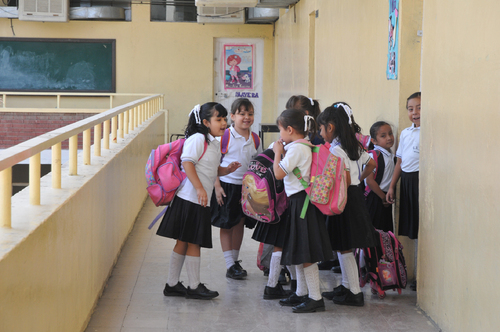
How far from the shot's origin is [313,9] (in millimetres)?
6996

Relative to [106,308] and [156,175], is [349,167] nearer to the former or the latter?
[156,175]

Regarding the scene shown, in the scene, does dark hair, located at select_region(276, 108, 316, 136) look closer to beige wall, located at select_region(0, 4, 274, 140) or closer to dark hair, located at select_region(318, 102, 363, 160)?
dark hair, located at select_region(318, 102, 363, 160)

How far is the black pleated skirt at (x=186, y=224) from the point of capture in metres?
3.18

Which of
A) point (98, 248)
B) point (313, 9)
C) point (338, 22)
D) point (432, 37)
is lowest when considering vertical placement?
point (98, 248)

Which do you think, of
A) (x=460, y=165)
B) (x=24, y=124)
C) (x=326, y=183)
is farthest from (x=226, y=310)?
(x=24, y=124)

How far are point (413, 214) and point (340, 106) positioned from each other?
2.91 feet

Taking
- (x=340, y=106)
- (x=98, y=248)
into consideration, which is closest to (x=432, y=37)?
(x=340, y=106)

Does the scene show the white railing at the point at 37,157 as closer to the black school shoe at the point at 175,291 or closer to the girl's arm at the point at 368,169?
the black school shoe at the point at 175,291

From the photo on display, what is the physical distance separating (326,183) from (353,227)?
1.30ft

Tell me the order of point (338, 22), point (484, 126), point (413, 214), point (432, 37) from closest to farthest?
1. point (484, 126)
2. point (432, 37)
3. point (413, 214)
4. point (338, 22)

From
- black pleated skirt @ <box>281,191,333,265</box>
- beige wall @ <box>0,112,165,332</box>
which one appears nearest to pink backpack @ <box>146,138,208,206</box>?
beige wall @ <box>0,112,165,332</box>

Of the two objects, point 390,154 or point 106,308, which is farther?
point 390,154

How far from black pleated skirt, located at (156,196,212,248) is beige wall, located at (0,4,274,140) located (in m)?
9.07

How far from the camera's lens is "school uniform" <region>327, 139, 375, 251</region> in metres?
3.11
